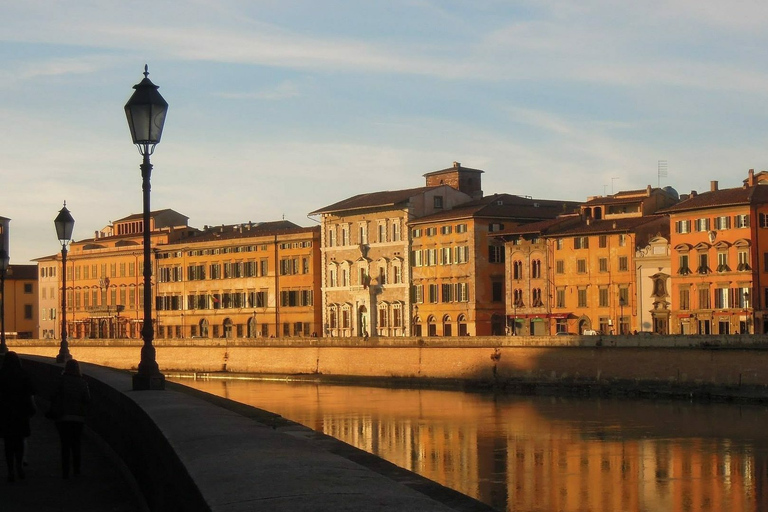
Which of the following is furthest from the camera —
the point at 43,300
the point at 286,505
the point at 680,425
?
the point at 43,300

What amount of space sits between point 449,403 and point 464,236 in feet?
80.7

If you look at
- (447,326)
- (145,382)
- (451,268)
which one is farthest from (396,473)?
(447,326)

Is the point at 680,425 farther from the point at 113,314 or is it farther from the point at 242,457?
the point at 113,314

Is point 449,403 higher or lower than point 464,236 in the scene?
lower

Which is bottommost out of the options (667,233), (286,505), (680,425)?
(680,425)

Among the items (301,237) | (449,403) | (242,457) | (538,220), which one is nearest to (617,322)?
(538,220)

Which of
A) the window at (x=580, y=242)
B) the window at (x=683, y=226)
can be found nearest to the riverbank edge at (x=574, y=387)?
the window at (x=580, y=242)

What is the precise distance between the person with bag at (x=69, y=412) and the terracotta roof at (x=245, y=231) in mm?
73821

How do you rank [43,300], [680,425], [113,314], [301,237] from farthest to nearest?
[43,300]
[113,314]
[301,237]
[680,425]

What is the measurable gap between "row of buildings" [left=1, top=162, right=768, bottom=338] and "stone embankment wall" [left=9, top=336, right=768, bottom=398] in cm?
934

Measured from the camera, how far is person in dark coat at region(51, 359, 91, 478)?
13328 millimetres

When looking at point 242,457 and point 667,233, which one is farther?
point 667,233

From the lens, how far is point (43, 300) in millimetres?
113062

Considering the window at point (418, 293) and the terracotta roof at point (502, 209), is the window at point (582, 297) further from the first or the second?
the window at point (418, 293)
